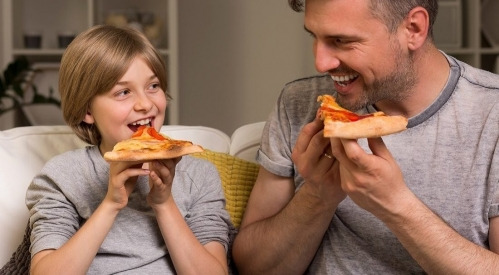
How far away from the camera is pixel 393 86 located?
1814 millimetres

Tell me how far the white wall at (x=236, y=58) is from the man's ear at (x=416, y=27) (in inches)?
104

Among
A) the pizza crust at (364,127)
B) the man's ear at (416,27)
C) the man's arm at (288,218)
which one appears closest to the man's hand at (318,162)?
the man's arm at (288,218)

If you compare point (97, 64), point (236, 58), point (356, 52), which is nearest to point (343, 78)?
point (356, 52)

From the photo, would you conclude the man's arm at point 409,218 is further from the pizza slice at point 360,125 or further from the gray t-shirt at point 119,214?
the gray t-shirt at point 119,214

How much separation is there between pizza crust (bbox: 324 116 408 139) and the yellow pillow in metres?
0.59

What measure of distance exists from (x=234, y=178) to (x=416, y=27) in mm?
577

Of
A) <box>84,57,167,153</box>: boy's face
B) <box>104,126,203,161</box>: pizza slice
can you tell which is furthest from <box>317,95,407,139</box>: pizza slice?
<box>84,57,167,153</box>: boy's face

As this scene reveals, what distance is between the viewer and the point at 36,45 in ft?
14.2

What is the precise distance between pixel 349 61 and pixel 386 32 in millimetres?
110

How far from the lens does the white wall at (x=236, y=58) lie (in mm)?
4500

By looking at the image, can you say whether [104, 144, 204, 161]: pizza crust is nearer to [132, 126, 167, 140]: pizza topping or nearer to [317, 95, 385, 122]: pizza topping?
[132, 126, 167, 140]: pizza topping

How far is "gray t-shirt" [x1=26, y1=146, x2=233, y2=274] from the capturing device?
5.83 feet

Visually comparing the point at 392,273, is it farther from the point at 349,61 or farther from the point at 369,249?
the point at 349,61

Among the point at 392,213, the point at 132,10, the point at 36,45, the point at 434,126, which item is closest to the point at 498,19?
the point at 132,10
